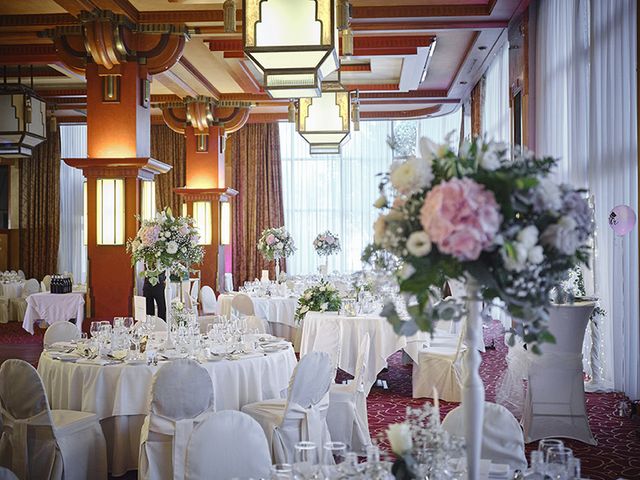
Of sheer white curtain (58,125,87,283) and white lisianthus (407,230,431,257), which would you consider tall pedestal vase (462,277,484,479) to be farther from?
sheer white curtain (58,125,87,283)

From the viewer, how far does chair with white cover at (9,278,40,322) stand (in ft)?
46.9

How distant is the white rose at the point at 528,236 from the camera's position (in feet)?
6.37

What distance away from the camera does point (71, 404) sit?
5020 millimetres

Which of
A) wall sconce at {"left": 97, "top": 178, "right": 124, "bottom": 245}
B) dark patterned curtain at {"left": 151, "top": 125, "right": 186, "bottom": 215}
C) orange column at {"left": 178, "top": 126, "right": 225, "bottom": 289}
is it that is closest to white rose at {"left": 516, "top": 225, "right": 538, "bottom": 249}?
wall sconce at {"left": 97, "top": 178, "right": 124, "bottom": 245}

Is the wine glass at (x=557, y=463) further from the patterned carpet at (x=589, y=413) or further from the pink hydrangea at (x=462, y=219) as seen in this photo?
the patterned carpet at (x=589, y=413)

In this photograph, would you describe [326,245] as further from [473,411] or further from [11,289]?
[473,411]

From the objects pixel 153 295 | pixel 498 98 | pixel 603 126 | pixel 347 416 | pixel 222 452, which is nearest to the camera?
pixel 222 452

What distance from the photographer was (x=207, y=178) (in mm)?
14070

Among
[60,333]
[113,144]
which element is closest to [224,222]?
[113,144]

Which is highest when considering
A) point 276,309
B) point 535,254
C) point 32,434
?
point 535,254

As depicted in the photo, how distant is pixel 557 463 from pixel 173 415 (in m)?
2.61

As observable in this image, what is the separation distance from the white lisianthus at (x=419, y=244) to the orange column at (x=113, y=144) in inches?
265

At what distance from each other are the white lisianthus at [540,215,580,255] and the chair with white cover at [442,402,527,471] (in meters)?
1.34

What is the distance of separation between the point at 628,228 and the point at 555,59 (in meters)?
3.26
